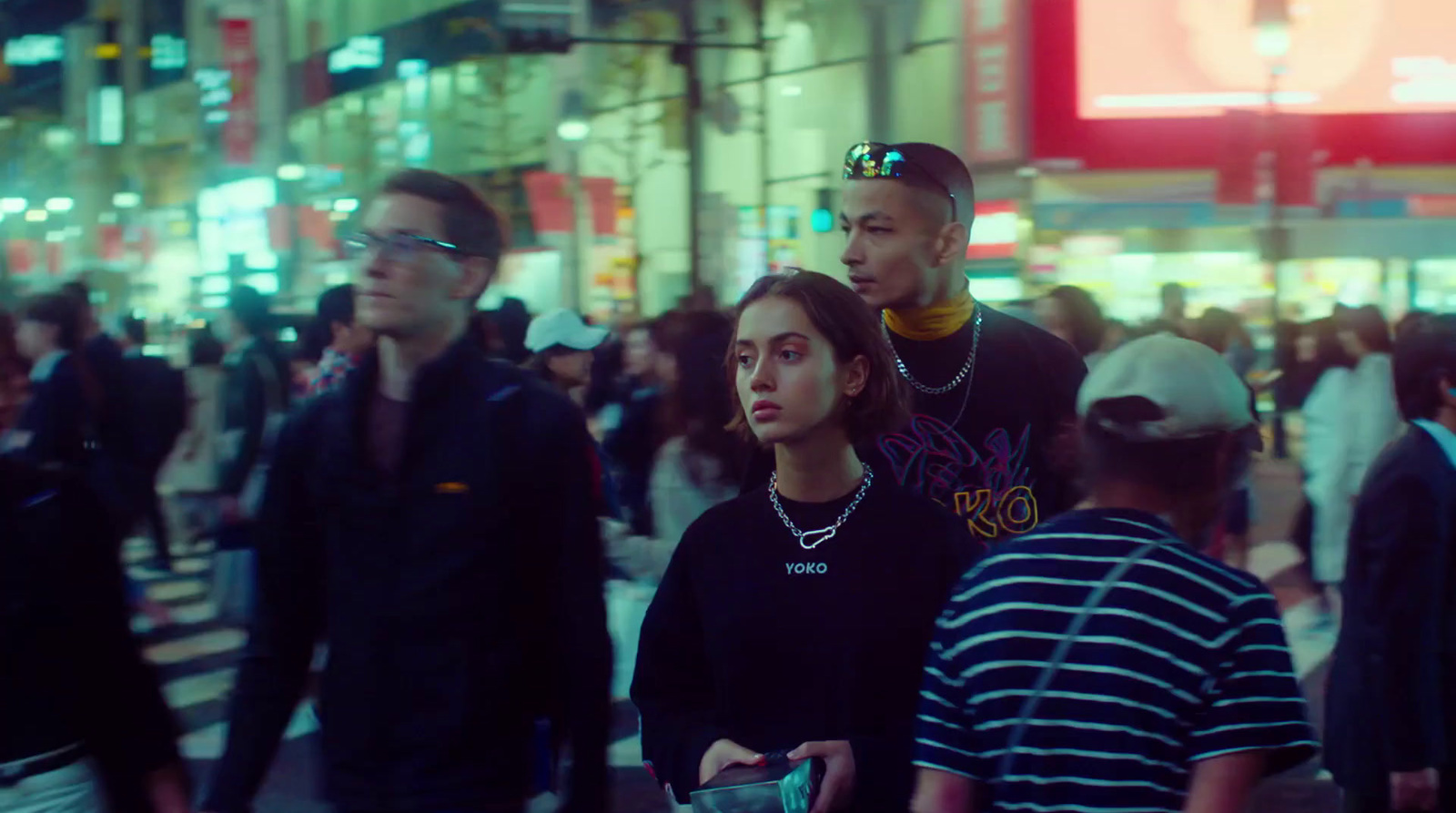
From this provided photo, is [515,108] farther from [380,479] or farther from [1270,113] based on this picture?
[380,479]

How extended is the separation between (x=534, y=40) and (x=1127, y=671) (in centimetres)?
1667

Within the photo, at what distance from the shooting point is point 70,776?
325cm

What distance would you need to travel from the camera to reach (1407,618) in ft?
14.4

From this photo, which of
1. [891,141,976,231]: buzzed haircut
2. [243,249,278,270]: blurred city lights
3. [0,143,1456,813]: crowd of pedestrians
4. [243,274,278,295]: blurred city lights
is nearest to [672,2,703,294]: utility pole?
[891,141,976,231]: buzzed haircut

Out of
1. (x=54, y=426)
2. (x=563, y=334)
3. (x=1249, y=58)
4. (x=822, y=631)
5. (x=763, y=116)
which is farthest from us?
(x=1249, y=58)

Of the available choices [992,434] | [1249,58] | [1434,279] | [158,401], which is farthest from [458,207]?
[1249,58]

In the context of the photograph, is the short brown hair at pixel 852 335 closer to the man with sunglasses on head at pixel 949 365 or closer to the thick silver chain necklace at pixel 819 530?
the thick silver chain necklace at pixel 819 530

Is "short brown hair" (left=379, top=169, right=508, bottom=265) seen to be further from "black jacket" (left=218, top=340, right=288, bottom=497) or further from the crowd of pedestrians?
"black jacket" (left=218, top=340, right=288, bottom=497)

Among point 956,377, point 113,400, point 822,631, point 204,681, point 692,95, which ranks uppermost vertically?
point 692,95

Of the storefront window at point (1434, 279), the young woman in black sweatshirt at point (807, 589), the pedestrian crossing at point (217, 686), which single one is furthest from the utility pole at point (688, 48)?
the young woman in black sweatshirt at point (807, 589)

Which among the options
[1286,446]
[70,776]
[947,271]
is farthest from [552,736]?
Answer: [1286,446]

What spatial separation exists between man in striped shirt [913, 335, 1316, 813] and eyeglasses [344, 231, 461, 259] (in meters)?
1.31

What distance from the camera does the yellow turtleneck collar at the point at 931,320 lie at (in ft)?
12.4

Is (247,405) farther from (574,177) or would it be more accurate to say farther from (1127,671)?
(574,177)
